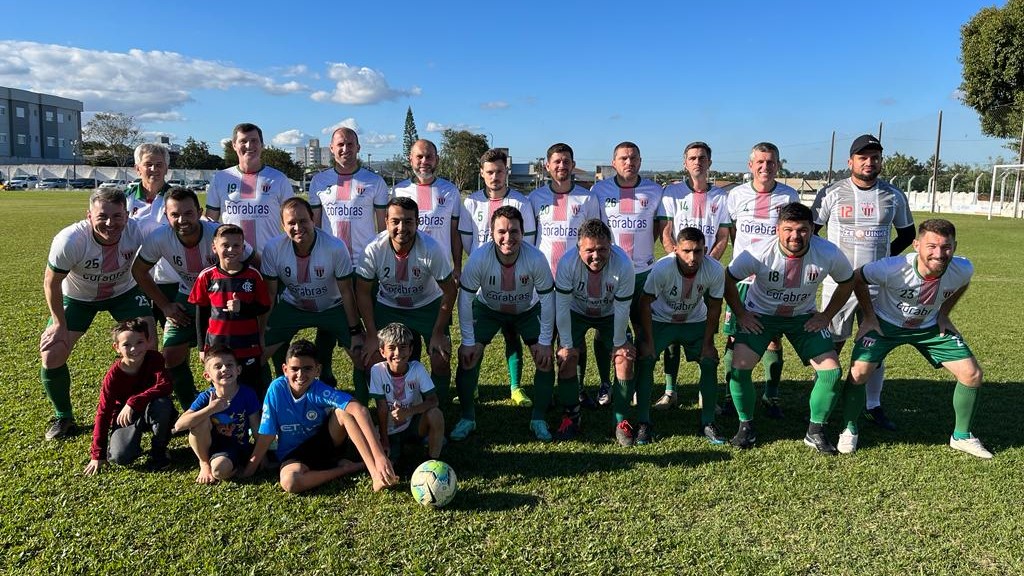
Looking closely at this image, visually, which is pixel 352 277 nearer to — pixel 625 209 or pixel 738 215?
pixel 625 209

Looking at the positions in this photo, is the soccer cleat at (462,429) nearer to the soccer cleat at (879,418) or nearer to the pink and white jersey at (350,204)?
the pink and white jersey at (350,204)

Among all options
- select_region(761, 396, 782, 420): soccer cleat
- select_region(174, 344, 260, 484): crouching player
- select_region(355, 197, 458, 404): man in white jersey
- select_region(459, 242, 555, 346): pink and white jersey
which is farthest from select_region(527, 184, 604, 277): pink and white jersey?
select_region(174, 344, 260, 484): crouching player

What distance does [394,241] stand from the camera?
4.34m

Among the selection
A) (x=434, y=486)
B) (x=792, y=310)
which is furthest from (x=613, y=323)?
(x=434, y=486)

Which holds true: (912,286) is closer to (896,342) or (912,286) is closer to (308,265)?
(896,342)

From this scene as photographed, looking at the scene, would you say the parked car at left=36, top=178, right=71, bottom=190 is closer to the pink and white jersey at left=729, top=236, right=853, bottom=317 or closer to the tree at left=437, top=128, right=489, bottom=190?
the tree at left=437, top=128, right=489, bottom=190

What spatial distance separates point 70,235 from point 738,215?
16.2ft

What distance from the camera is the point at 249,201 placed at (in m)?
5.17

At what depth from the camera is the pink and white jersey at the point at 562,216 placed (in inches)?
203

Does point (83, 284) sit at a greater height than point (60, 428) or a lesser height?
greater

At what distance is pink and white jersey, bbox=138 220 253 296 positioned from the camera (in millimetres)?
4414

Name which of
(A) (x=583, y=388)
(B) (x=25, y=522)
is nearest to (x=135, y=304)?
(B) (x=25, y=522)

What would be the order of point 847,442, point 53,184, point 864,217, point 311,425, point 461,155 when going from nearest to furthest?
1. point 311,425
2. point 847,442
3. point 864,217
4. point 461,155
5. point 53,184

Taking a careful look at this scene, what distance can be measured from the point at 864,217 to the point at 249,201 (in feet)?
16.3
